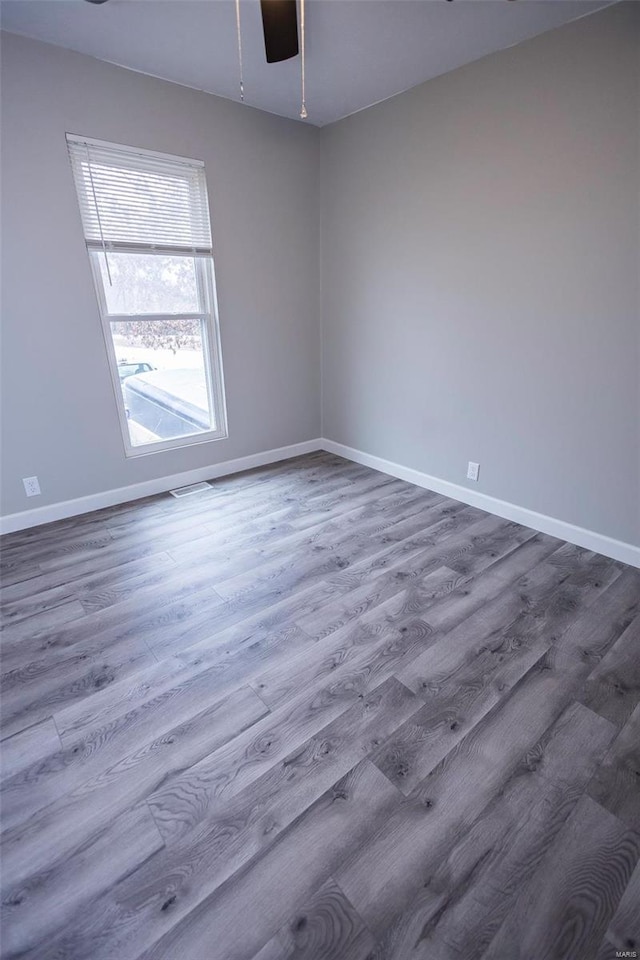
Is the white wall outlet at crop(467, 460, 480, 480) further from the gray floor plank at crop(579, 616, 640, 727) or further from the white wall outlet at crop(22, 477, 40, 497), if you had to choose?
the white wall outlet at crop(22, 477, 40, 497)

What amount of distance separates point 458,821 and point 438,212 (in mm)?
3254

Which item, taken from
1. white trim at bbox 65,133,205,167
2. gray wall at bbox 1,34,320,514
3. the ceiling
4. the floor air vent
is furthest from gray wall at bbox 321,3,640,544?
the floor air vent

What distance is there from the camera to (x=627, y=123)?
2.07 metres

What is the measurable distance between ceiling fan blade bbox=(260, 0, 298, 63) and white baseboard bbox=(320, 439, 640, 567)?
262 centimetres

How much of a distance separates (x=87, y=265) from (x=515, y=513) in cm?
320

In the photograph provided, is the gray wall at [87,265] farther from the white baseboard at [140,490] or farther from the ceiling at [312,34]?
the ceiling at [312,34]

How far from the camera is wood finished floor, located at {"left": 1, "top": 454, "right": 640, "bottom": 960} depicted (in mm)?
1089

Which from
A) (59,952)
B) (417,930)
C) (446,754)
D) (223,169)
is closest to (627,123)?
(223,169)

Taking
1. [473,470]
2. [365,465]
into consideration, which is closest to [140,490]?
[365,465]

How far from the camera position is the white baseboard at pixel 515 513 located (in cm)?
252

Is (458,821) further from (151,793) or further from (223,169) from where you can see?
(223,169)

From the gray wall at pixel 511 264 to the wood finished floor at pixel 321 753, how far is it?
693mm

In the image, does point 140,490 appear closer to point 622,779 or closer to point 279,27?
point 279,27

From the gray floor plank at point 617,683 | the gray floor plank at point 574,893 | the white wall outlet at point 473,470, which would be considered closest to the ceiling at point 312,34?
the white wall outlet at point 473,470
